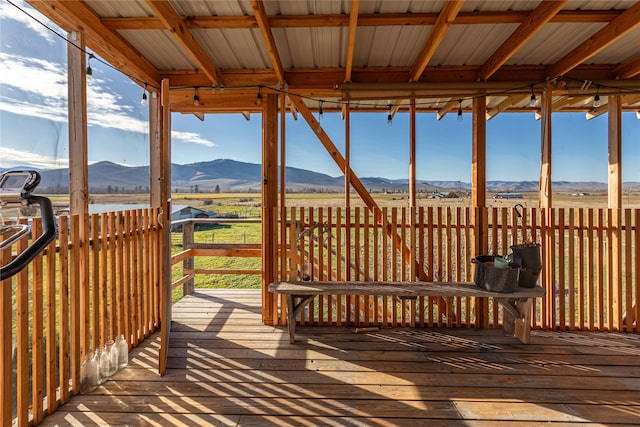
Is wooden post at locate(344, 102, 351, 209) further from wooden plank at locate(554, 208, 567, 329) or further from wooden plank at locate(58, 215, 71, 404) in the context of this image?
wooden plank at locate(58, 215, 71, 404)

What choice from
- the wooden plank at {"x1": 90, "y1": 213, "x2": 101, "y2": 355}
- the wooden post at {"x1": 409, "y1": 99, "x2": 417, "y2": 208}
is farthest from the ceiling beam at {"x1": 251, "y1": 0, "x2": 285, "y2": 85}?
the wooden plank at {"x1": 90, "y1": 213, "x2": 101, "y2": 355}

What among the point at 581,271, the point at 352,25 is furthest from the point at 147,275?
the point at 581,271

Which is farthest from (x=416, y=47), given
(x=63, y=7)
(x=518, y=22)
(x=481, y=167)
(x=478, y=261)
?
(x=63, y=7)

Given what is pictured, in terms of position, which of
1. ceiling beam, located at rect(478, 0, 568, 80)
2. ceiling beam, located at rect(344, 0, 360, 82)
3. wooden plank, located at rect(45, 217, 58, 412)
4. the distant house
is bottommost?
wooden plank, located at rect(45, 217, 58, 412)

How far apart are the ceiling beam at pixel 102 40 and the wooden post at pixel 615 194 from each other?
487cm

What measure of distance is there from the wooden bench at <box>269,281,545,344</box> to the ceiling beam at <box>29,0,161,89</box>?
2.46 m

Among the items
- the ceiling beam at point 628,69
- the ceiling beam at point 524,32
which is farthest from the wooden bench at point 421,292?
the ceiling beam at point 628,69

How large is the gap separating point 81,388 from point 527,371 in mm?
3371

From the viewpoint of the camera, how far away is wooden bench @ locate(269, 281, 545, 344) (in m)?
2.73

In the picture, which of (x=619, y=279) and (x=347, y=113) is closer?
(x=619, y=279)

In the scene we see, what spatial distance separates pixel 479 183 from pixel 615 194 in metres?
1.53

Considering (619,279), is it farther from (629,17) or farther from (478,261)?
(629,17)

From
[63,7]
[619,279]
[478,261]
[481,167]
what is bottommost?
[619,279]

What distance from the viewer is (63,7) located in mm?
2146
